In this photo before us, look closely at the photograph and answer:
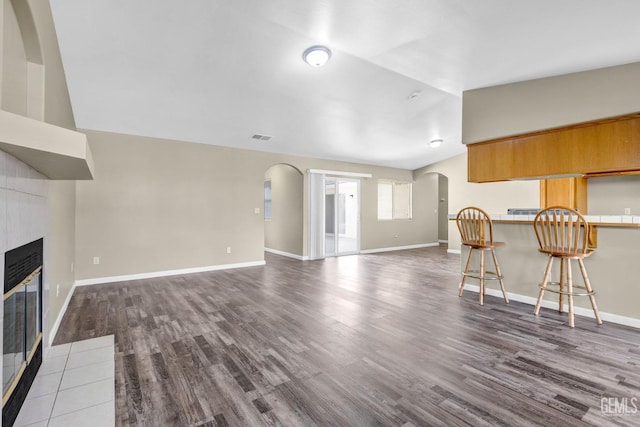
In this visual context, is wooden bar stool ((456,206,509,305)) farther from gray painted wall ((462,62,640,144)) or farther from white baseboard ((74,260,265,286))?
white baseboard ((74,260,265,286))

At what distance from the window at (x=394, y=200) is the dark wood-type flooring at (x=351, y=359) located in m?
4.68

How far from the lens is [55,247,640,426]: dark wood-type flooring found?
1.68 meters

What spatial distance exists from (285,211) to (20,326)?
5978 mm

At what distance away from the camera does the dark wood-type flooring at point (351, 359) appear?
168 centimetres

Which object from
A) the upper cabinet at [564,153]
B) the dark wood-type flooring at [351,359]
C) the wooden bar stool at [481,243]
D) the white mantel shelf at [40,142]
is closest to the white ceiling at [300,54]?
the upper cabinet at [564,153]

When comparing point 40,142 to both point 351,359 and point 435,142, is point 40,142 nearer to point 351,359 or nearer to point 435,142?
point 351,359

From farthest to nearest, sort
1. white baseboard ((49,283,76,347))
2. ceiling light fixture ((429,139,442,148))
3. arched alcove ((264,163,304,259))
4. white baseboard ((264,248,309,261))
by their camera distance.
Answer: arched alcove ((264,163,304,259)), white baseboard ((264,248,309,261)), ceiling light fixture ((429,139,442,148)), white baseboard ((49,283,76,347))

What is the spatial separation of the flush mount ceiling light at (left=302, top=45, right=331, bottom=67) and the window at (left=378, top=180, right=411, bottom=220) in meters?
5.46

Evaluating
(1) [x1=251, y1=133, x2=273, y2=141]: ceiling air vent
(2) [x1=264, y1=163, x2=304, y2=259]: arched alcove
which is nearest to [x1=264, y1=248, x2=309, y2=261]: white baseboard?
(2) [x1=264, y1=163, x2=304, y2=259]: arched alcove

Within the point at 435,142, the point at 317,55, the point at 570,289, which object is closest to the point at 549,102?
the point at 570,289

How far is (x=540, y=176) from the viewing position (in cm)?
364

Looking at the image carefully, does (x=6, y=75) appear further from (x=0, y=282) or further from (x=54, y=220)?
(x=54, y=220)

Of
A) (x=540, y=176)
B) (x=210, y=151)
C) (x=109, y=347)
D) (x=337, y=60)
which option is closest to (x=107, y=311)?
(x=109, y=347)

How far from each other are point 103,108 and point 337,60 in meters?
3.23
